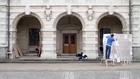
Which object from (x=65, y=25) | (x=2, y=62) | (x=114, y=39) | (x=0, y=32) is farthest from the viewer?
(x=65, y=25)

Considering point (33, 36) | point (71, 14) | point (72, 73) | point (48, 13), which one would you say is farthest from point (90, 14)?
point (72, 73)

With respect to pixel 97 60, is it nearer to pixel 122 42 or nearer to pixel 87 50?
pixel 87 50

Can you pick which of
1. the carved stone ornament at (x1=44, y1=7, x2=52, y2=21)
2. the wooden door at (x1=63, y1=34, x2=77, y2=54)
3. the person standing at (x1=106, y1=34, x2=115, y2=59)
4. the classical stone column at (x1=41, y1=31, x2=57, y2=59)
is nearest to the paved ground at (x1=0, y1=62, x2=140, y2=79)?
the person standing at (x1=106, y1=34, x2=115, y2=59)

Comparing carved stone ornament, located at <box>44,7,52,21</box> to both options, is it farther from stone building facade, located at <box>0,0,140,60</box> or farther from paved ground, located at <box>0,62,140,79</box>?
paved ground, located at <box>0,62,140,79</box>

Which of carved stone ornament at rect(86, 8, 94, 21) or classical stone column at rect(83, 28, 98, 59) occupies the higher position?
carved stone ornament at rect(86, 8, 94, 21)

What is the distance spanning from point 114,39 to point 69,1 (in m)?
6.45

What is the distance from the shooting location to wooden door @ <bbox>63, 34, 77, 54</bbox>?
24500 mm

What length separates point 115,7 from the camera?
67.1ft

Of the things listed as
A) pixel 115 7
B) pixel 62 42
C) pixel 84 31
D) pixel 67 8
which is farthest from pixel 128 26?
pixel 62 42

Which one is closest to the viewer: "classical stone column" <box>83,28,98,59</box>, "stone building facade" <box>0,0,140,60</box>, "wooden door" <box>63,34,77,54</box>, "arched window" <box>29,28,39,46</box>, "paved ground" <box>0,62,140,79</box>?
"paved ground" <box>0,62,140,79</box>

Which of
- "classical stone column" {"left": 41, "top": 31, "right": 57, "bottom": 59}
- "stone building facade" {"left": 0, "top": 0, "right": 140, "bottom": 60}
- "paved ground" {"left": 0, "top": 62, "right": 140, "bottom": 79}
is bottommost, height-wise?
"paved ground" {"left": 0, "top": 62, "right": 140, "bottom": 79}

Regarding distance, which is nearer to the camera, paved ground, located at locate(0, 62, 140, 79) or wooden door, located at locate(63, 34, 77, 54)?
paved ground, located at locate(0, 62, 140, 79)

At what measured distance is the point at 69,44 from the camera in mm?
24531

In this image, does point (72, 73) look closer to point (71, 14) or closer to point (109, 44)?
point (109, 44)
